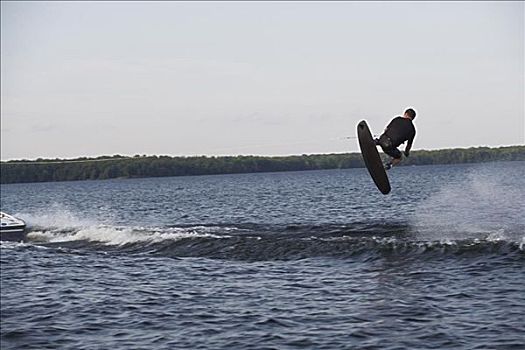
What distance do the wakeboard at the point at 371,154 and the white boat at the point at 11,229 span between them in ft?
87.4

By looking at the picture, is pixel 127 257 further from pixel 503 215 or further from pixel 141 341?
pixel 503 215

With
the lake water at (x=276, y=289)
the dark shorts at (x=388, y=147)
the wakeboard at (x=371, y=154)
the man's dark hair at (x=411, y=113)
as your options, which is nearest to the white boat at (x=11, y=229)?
the lake water at (x=276, y=289)

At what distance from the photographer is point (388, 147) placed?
1659 centimetres

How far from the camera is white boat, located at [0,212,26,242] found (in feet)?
131

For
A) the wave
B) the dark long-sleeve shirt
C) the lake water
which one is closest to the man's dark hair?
the dark long-sleeve shirt

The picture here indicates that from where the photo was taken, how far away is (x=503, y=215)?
43.6m

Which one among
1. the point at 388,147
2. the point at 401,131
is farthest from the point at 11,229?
the point at 401,131

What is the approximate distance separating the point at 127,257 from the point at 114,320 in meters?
12.6

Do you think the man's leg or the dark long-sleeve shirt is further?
the man's leg

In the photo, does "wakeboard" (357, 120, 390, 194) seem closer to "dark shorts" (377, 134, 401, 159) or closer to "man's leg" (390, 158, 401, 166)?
"dark shorts" (377, 134, 401, 159)

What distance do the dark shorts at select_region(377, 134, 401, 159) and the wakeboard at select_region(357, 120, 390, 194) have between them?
0.46m

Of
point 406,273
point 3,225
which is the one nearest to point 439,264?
point 406,273

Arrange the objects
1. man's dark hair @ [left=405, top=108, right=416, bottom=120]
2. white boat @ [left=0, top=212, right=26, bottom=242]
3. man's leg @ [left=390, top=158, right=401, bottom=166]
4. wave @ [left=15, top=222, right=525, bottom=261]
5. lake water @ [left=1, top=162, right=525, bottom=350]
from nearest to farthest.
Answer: man's dark hair @ [left=405, top=108, right=416, bottom=120] → man's leg @ [left=390, top=158, right=401, bottom=166] → lake water @ [left=1, top=162, right=525, bottom=350] → wave @ [left=15, top=222, right=525, bottom=261] → white boat @ [left=0, top=212, right=26, bottom=242]

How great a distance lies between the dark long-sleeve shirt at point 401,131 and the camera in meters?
16.2
